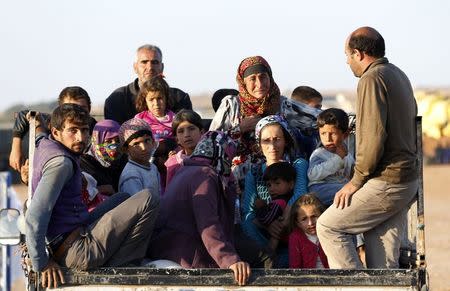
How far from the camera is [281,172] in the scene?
775 cm

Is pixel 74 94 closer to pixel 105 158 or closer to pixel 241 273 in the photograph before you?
pixel 105 158

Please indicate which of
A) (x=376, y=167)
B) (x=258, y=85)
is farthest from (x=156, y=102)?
(x=376, y=167)

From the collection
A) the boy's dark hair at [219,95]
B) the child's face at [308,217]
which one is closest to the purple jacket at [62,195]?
the child's face at [308,217]

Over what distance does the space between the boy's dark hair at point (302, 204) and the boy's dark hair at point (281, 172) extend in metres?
0.46

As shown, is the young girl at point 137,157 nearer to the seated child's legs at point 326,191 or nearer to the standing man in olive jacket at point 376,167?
the seated child's legs at point 326,191

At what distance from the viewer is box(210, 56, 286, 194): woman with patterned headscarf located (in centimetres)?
838

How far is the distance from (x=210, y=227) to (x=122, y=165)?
1686mm

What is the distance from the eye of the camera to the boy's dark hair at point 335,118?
Result: 788cm

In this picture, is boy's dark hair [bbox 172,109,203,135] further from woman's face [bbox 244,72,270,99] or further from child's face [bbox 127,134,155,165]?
woman's face [bbox 244,72,270,99]

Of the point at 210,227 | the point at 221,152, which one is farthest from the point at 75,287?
the point at 221,152

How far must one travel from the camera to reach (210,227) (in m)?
6.77

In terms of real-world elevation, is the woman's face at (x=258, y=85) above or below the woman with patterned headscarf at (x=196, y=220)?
above

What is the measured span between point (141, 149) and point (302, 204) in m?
1.20

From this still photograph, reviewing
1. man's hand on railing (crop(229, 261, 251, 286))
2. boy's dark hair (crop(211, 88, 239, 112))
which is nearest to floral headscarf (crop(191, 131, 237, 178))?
man's hand on railing (crop(229, 261, 251, 286))
